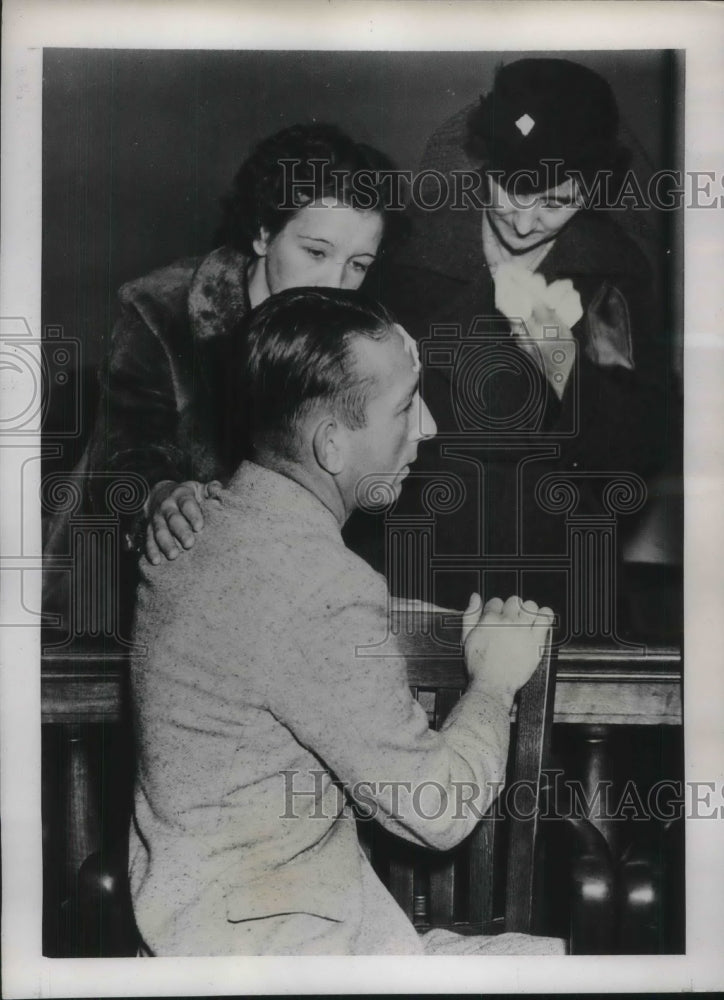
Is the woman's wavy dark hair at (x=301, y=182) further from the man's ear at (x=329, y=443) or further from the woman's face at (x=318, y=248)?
the man's ear at (x=329, y=443)

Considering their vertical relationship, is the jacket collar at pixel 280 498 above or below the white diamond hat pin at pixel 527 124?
below

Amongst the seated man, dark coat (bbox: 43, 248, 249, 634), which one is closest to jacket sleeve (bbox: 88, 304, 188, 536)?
dark coat (bbox: 43, 248, 249, 634)

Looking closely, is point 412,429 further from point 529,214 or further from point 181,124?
point 181,124

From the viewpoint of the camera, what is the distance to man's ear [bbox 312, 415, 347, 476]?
120 centimetres

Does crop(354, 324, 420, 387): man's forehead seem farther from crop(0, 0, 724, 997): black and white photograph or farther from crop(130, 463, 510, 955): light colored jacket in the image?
crop(130, 463, 510, 955): light colored jacket

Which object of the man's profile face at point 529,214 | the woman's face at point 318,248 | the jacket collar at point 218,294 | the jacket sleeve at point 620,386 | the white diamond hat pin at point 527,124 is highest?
the white diamond hat pin at point 527,124

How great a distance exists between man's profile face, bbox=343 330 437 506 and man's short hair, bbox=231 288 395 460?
11mm

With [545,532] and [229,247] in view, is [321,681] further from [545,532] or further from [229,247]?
[229,247]

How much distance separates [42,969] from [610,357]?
1.09 metres

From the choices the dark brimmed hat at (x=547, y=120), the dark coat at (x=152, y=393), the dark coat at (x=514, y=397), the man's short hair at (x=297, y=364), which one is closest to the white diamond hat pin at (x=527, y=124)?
the dark brimmed hat at (x=547, y=120)

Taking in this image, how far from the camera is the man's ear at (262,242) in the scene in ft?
4.19

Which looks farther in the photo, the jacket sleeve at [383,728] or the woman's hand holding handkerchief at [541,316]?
the woman's hand holding handkerchief at [541,316]

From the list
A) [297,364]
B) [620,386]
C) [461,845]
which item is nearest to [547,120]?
[620,386]

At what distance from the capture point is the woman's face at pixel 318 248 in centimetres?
127
